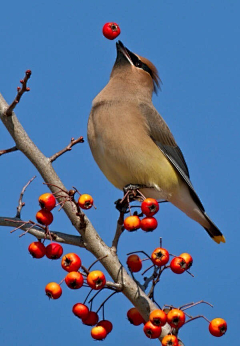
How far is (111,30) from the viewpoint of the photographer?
4238 mm

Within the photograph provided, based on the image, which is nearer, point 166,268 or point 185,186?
point 166,268

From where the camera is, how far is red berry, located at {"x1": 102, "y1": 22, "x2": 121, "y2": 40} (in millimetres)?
4230

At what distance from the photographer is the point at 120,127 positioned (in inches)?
188

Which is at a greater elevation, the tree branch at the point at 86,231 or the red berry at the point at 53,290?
the tree branch at the point at 86,231

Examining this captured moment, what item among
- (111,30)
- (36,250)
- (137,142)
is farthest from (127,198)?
(111,30)

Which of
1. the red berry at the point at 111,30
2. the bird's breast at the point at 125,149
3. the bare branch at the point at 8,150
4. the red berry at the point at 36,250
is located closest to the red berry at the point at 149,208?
the red berry at the point at 36,250

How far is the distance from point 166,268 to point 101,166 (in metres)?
1.50

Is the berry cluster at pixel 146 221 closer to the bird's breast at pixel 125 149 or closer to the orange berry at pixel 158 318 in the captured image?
the orange berry at pixel 158 318

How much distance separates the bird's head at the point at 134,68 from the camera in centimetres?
554

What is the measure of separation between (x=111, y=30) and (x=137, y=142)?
959mm

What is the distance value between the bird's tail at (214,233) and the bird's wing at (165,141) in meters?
0.17

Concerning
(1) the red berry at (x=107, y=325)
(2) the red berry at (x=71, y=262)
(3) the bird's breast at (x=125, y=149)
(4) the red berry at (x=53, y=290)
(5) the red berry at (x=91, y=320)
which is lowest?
(1) the red berry at (x=107, y=325)

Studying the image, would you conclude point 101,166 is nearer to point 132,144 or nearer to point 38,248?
point 132,144

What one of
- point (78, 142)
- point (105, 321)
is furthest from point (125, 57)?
point (105, 321)
